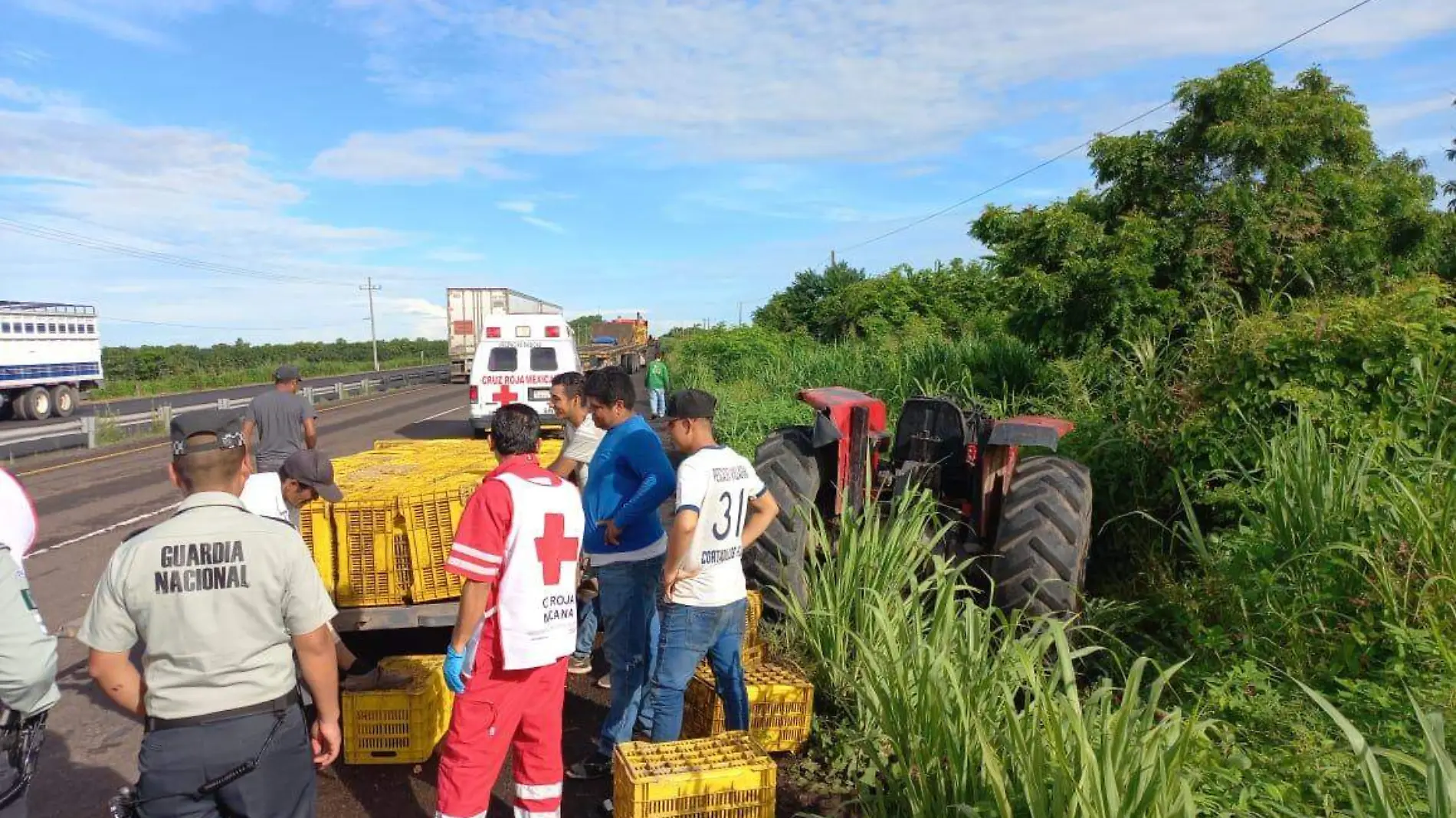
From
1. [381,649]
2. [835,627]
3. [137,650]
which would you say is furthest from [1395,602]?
[137,650]

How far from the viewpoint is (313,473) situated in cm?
427

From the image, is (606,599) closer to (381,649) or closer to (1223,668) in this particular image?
(381,649)

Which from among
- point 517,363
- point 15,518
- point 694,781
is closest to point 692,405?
point 694,781

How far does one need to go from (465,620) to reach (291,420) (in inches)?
204

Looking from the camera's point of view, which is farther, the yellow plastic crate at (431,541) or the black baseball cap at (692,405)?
the yellow plastic crate at (431,541)

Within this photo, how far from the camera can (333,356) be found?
260 feet

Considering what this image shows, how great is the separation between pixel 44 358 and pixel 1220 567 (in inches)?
1175

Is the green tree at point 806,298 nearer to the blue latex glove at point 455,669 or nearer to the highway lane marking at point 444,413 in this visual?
the highway lane marking at point 444,413

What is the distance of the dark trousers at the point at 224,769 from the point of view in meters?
2.40

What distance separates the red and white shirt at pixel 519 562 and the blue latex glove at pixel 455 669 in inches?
1.4

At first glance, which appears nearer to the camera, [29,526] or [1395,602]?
[29,526]

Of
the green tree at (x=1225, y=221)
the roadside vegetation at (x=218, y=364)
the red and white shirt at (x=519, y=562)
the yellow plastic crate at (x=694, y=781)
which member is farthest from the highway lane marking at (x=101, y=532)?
the roadside vegetation at (x=218, y=364)

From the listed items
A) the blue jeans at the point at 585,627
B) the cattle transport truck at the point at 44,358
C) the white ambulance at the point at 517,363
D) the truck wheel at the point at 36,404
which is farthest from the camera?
the truck wheel at the point at 36,404

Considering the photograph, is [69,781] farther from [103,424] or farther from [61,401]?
[61,401]
